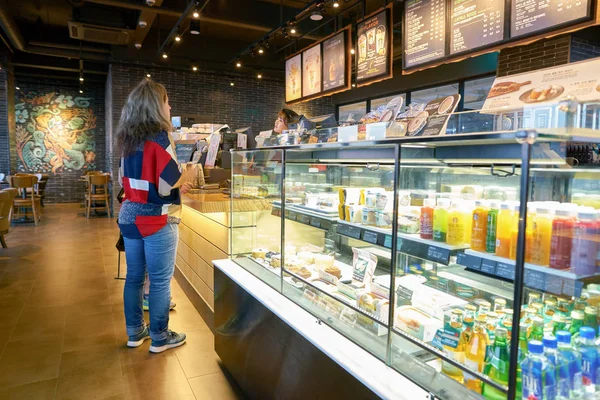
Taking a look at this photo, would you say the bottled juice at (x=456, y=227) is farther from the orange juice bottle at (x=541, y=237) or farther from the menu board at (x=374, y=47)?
the menu board at (x=374, y=47)

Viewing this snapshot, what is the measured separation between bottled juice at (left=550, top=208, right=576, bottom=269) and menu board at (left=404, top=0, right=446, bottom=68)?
3416 mm

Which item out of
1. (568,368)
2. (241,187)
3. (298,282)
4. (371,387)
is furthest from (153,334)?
(568,368)

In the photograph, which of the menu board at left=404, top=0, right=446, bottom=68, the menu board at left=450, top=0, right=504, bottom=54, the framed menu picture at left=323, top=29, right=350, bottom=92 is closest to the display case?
the menu board at left=450, top=0, right=504, bottom=54

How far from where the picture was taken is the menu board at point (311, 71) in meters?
6.22

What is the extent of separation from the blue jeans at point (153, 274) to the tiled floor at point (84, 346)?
0.22 metres

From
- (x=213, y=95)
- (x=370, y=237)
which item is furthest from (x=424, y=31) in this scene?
(x=213, y=95)

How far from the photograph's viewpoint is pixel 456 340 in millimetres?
1347

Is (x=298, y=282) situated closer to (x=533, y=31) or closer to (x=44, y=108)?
(x=533, y=31)

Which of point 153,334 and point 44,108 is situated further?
point 44,108

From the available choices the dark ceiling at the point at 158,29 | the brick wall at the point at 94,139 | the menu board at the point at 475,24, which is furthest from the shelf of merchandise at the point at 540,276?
the brick wall at the point at 94,139

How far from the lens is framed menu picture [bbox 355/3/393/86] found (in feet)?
16.3

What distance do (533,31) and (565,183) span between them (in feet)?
8.14

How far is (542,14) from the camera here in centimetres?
333

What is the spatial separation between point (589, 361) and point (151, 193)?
2477 mm
